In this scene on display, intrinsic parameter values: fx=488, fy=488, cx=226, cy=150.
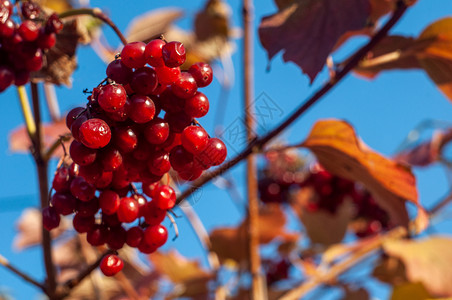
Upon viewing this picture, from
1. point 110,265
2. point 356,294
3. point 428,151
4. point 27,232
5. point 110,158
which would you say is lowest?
point 27,232

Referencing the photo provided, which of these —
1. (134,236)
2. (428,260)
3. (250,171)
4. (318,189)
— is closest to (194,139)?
(134,236)

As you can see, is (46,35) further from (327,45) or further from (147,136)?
(327,45)

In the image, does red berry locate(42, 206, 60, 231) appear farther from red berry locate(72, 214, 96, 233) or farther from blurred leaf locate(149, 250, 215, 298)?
blurred leaf locate(149, 250, 215, 298)

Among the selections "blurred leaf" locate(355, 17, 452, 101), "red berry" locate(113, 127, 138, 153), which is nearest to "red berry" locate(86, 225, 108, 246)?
"red berry" locate(113, 127, 138, 153)

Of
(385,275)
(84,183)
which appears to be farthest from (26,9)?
(385,275)

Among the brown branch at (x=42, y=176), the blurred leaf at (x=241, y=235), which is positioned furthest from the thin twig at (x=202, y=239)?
the brown branch at (x=42, y=176)

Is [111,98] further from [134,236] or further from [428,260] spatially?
[428,260]

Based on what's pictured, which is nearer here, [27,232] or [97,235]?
[97,235]

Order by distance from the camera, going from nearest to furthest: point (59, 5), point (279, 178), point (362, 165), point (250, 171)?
point (362, 165) → point (250, 171) → point (59, 5) → point (279, 178)
